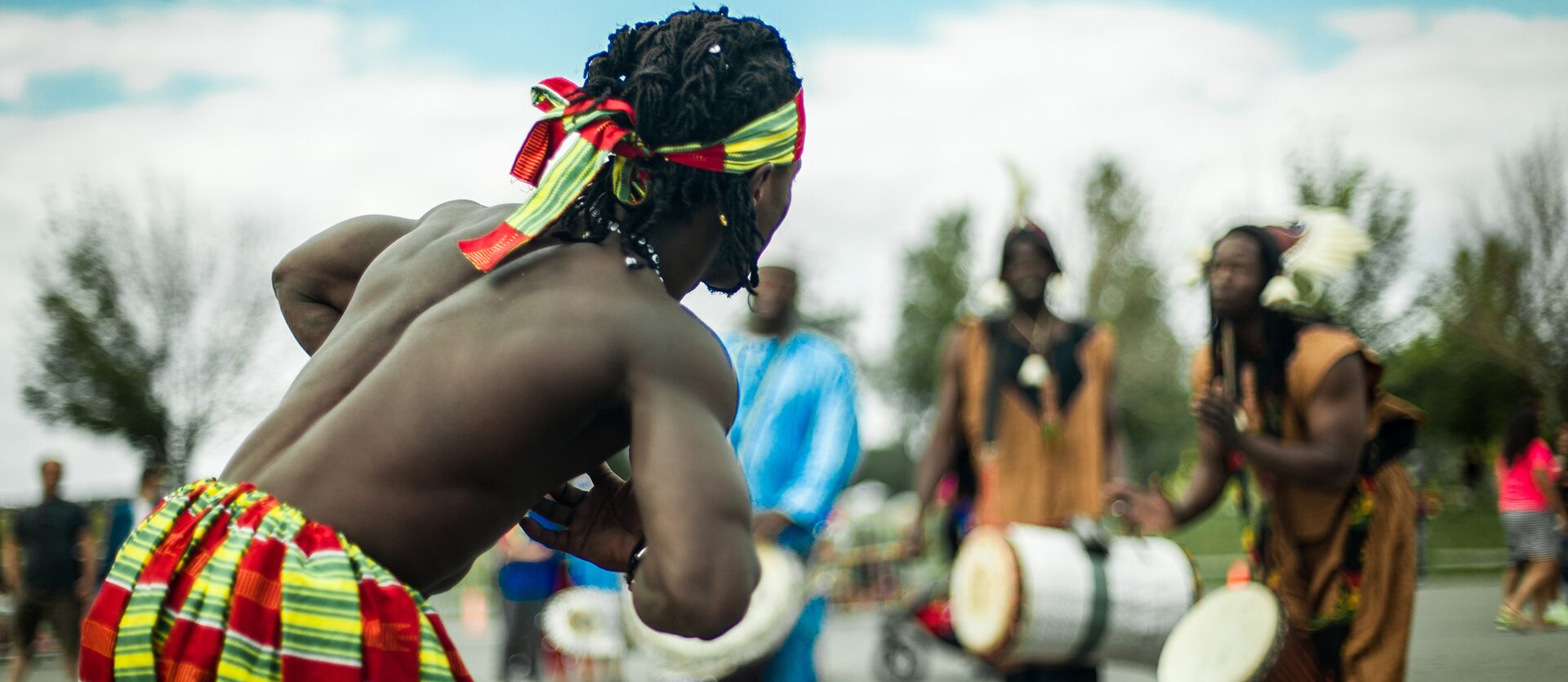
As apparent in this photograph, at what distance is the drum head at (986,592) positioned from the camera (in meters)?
5.46

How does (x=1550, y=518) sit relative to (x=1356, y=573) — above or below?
below

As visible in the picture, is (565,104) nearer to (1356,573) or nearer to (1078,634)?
(1356,573)

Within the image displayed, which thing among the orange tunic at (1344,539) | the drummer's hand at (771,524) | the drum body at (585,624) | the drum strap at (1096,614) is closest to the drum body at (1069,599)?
the drum strap at (1096,614)

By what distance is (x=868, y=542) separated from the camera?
19500 mm

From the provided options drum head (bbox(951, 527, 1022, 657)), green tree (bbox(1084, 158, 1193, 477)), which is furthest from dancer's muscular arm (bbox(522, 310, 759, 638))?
green tree (bbox(1084, 158, 1193, 477))

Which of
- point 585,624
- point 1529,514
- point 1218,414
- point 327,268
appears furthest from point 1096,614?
point 1529,514

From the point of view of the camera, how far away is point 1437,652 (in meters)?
8.82

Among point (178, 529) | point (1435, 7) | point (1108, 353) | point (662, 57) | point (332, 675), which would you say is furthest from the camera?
point (1435, 7)

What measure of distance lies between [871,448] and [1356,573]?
48680mm

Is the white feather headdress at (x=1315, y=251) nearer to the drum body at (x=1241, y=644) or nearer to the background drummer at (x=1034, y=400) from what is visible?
the drum body at (x=1241, y=644)

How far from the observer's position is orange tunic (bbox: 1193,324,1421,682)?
13.7 feet

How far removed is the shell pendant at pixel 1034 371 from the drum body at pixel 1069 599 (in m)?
0.66

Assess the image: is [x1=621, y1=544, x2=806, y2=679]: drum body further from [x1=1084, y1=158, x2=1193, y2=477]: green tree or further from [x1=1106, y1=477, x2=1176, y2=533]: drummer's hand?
[x1=1084, y1=158, x2=1193, y2=477]: green tree

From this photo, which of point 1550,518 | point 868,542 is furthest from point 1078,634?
point 868,542
